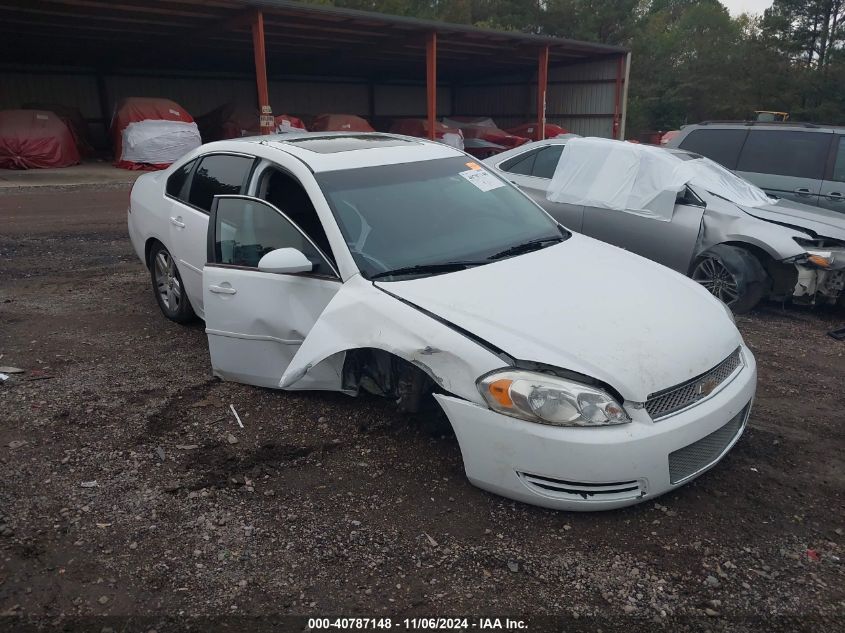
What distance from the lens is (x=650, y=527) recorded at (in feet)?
9.66

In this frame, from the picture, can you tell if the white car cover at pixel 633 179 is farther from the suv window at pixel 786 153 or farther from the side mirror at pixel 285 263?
the side mirror at pixel 285 263

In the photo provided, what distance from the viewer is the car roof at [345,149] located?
4.05 metres

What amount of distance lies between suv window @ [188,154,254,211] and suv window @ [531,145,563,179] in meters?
3.73

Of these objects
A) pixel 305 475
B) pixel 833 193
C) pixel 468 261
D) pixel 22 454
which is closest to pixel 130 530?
pixel 305 475

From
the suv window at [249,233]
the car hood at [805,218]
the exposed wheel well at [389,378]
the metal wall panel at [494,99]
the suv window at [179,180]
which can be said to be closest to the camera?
the exposed wheel well at [389,378]

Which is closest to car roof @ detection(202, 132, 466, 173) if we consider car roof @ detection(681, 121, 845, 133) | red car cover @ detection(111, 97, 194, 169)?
car roof @ detection(681, 121, 845, 133)

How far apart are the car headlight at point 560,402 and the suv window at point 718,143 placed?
6.72 meters

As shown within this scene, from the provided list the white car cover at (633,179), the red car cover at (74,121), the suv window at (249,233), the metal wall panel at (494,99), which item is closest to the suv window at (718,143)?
the white car cover at (633,179)

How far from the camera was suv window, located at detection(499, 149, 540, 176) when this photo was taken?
7.57 meters

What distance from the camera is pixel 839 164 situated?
7688 mm

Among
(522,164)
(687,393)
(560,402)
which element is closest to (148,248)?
(522,164)

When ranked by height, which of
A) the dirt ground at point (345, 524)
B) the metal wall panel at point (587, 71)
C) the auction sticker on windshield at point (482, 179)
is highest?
the metal wall panel at point (587, 71)

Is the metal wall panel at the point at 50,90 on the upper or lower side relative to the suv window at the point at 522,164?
upper

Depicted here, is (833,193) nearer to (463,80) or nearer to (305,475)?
(305,475)
